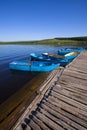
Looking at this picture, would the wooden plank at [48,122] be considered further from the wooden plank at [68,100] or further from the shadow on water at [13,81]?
the shadow on water at [13,81]

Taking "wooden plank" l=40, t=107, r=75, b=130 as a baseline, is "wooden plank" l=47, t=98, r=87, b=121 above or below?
below

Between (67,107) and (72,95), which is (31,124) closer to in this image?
(67,107)

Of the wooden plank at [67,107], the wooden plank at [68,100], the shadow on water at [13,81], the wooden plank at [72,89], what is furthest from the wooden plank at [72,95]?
the shadow on water at [13,81]

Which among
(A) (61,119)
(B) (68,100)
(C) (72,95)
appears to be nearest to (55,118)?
(A) (61,119)

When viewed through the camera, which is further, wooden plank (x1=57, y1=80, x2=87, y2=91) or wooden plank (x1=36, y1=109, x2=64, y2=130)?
wooden plank (x1=57, y1=80, x2=87, y2=91)

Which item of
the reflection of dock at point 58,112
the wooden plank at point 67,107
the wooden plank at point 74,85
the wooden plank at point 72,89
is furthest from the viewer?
the wooden plank at point 74,85

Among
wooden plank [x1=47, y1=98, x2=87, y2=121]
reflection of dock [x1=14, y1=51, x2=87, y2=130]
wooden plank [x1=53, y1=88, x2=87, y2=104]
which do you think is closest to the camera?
reflection of dock [x1=14, y1=51, x2=87, y2=130]

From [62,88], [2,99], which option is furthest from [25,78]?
[62,88]

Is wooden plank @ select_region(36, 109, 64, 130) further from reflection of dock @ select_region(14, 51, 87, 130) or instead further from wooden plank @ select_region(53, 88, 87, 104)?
wooden plank @ select_region(53, 88, 87, 104)

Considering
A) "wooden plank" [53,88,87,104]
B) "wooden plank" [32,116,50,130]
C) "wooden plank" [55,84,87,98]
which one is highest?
"wooden plank" [32,116,50,130]

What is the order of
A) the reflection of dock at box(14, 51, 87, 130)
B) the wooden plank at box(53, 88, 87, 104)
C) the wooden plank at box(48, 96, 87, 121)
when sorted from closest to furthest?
the reflection of dock at box(14, 51, 87, 130) → the wooden plank at box(48, 96, 87, 121) → the wooden plank at box(53, 88, 87, 104)

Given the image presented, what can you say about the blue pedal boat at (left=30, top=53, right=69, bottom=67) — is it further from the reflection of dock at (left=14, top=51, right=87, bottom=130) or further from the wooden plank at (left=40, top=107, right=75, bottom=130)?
the wooden plank at (left=40, top=107, right=75, bottom=130)

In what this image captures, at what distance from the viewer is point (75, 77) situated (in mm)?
8508

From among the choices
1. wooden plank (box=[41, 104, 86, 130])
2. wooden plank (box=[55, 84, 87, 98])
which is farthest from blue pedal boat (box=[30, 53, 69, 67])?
wooden plank (box=[41, 104, 86, 130])
